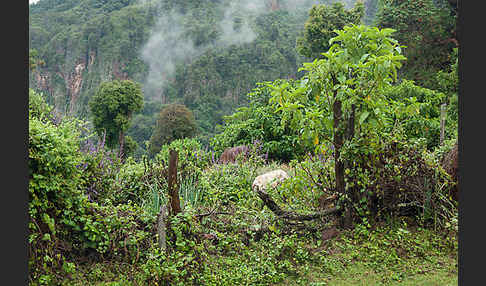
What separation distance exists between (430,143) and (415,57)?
8.30 meters

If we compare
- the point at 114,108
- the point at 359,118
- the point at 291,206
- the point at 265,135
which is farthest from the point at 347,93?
the point at 114,108

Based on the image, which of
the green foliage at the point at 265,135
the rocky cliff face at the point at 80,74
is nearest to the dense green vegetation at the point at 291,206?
the green foliage at the point at 265,135

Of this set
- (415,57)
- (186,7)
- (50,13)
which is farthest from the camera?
(186,7)

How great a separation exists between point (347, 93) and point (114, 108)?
1496 centimetres

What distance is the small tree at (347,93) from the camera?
3531 millimetres

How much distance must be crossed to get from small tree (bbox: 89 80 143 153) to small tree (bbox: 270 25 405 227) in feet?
46.8

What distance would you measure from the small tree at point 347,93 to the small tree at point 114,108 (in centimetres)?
1427

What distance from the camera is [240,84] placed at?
42875mm

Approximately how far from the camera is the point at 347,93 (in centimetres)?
355

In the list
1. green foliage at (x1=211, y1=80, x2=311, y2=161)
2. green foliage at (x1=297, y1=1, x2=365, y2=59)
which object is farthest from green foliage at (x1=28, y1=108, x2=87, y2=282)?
green foliage at (x1=297, y1=1, x2=365, y2=59)

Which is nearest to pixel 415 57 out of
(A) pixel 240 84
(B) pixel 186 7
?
(A) pixel 240 84

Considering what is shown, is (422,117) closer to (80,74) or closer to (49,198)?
(49,198)

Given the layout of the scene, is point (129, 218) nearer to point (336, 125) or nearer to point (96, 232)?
point (96, 232)

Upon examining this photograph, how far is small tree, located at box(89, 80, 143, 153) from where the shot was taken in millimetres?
16844
